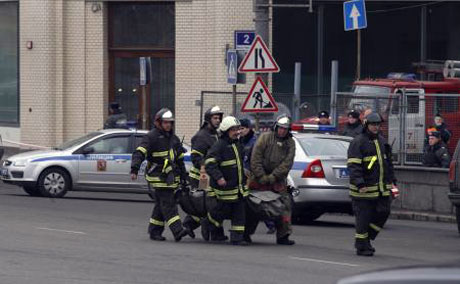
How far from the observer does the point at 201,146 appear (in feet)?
48.3

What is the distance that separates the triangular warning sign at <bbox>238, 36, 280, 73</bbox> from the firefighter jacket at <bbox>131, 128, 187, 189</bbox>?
5397 mm

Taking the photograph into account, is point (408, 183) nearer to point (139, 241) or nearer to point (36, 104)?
point (139, 241)

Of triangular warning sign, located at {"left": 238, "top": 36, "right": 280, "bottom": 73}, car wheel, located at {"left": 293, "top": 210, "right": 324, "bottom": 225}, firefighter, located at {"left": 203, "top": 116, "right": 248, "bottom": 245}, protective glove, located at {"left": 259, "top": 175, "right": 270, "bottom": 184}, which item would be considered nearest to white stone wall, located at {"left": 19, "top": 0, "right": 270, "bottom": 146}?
triangular warning sign, located at {"left": 238, "top": 36, "right": 280, "bottom": 73}

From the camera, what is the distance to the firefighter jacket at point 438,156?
20.4 metres

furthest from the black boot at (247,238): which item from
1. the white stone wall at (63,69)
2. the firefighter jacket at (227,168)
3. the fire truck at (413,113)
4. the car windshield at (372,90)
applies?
the white stone wall at (63,69)

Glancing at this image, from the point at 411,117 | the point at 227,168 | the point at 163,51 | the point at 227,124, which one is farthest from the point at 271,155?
the point at 163,51

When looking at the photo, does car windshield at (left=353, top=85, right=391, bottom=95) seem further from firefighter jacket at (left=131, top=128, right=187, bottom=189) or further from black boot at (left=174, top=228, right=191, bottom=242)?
black boot at (left=174, top=228, right=191, bottom=242)

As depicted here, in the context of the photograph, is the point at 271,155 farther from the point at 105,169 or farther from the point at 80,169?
the point at 80,169

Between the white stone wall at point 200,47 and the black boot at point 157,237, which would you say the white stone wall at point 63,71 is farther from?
the black boot at point 157,237

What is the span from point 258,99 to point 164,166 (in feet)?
18.2

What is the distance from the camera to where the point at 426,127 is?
2112 cm

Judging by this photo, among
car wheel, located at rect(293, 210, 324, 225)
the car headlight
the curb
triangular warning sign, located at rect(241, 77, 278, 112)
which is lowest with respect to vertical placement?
the curb

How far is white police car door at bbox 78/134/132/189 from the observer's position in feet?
71.6

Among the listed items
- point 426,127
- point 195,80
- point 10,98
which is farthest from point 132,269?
point 10,98
